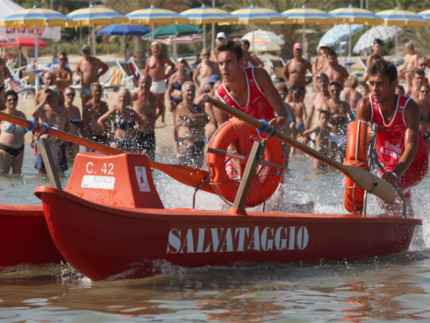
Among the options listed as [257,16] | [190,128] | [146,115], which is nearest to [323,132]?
[190,128]

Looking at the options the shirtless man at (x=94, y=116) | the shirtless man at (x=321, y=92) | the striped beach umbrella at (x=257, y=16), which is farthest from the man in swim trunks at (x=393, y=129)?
the striped beach umbrella at (x=257, y=16)

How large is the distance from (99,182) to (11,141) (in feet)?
21.8

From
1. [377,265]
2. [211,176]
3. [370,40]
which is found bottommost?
[377,265]

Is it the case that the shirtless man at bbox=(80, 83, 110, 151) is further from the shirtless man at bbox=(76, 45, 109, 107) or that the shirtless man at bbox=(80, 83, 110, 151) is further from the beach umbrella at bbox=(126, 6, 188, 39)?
the beach umbrella at bbox=(126, 6, 188, 39)

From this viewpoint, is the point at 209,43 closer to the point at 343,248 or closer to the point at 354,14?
the point at 354,14

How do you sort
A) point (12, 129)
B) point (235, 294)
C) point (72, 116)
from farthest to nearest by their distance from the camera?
point (72, 116) < point (12, 129) < point (235, 294)

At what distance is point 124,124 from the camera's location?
1402cm

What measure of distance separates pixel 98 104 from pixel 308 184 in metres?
3.81

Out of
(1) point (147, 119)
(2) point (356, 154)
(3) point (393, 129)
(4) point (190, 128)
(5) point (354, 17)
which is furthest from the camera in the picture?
(5) point (354, 17)

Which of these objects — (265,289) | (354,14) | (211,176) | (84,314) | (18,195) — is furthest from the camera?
(354,14)

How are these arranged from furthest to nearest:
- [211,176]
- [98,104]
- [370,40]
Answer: [370,40] < [98,104] < [211,176]

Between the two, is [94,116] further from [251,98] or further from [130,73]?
[130,73]

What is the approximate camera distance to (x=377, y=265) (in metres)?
7.81

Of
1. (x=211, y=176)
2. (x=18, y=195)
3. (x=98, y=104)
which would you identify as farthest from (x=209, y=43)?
(x=211, y=176)
